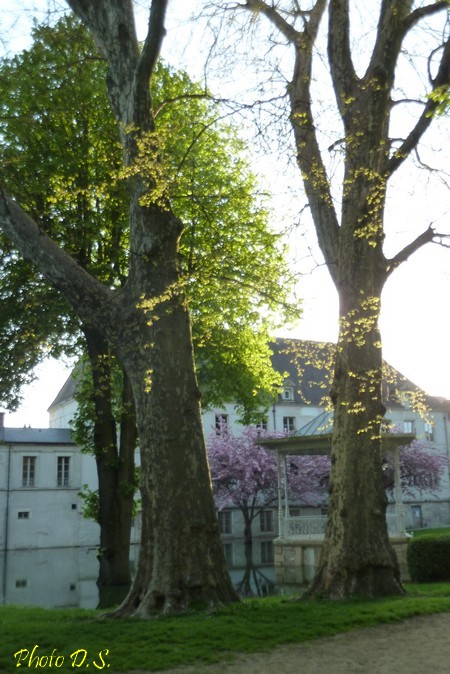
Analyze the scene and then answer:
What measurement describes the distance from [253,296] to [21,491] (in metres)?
31.6

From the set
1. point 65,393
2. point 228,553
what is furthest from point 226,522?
point 65,393

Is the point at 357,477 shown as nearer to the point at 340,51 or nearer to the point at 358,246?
the point at 358,246

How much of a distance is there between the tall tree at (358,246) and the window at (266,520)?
113ft

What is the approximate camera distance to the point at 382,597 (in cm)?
927

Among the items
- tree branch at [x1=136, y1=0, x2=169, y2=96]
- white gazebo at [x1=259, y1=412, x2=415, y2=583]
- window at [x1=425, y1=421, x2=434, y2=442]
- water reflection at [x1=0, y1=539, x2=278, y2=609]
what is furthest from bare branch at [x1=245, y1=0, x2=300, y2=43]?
window at [x1=425, y1=421, x2=434, y2=442]

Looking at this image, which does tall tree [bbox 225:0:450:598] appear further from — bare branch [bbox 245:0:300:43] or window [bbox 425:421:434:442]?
window [bbox 425:421:434:442]

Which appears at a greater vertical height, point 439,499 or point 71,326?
point 71,326

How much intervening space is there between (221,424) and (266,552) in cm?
844

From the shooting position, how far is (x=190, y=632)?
22.9 ft

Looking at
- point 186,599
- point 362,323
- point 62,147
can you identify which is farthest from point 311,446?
point 186,599

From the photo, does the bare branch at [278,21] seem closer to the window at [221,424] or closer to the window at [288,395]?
the window at [221,424]

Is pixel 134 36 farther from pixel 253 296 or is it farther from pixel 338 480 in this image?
pixel 338 480

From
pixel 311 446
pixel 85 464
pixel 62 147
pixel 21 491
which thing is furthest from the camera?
pixel 85 464

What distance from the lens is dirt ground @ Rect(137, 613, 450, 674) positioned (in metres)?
5.70
